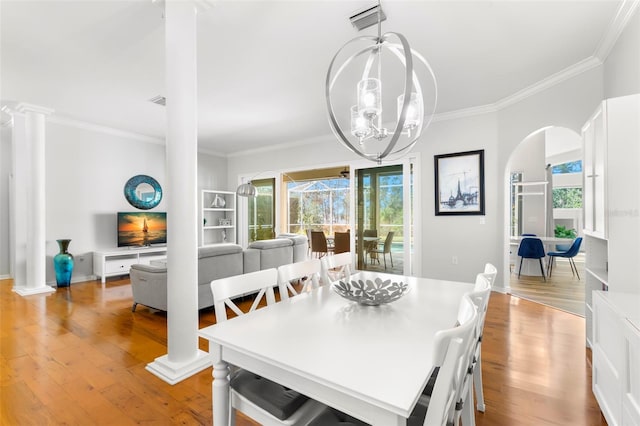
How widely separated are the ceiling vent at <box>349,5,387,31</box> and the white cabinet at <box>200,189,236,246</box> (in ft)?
17.3

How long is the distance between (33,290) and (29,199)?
1332 mm

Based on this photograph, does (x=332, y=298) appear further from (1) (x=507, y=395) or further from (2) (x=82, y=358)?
(2) (x=82, y=358)

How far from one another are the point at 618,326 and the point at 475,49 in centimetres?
252

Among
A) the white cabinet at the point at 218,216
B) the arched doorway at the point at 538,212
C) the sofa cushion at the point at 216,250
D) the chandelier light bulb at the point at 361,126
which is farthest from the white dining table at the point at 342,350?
the white cabinet at the point at 218,216

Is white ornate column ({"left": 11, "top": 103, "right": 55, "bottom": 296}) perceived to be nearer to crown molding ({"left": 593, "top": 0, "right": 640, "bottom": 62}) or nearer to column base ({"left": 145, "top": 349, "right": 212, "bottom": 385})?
column base ({"left": 145, "top": 349, "right": 212, "bottom": 385})

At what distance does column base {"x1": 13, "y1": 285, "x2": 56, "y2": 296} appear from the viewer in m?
4.27

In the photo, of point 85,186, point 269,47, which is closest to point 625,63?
point 269,47

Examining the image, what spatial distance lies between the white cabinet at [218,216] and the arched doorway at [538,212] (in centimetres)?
579

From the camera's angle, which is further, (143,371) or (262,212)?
(262,212)

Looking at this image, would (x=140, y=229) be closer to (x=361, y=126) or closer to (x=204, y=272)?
(x=204, y=272)

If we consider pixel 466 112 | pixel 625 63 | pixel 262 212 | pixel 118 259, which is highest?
pixel 466 112

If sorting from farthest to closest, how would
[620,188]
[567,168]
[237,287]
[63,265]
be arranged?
[567,168]
[63,265]
[620,188]
[237,287]

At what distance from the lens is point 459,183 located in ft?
14.9

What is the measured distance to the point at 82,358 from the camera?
7.95 feet
